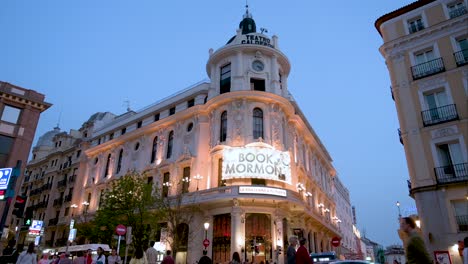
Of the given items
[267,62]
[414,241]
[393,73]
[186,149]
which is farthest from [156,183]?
[414,241]

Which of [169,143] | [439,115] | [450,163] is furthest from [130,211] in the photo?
[439,115]

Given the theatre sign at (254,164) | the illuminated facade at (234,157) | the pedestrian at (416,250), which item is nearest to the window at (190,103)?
the illuminated facade at (234,157)

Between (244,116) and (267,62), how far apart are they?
7148 mm

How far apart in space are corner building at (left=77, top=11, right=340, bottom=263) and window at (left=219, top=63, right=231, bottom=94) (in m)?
0.13

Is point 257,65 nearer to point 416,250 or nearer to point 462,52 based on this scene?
point 462,52

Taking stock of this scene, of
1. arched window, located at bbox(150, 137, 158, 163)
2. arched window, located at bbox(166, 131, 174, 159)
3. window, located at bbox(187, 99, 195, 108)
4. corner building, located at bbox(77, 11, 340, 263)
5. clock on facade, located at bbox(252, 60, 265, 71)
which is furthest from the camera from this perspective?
arched window, located at bbox(150, 137, 158, 163)

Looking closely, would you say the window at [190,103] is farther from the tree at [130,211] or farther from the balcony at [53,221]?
the balcony at [53,221]

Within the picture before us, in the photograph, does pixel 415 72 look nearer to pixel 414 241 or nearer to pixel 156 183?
pixel 414 241

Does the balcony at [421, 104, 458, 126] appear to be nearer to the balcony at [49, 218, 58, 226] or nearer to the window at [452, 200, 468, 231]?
the window at [452, 200, 468, 231]

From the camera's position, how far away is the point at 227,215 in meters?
27.7

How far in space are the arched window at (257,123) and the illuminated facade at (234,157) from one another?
3.7 inches

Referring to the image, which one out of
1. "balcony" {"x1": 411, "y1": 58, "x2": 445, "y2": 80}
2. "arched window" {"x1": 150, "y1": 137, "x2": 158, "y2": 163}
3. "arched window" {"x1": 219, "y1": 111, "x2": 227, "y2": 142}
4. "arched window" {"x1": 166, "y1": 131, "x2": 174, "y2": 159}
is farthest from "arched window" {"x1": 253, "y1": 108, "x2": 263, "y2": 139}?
"balcony" {"x1": 411, "y1": 58, "x2": 445, "y2": 80}

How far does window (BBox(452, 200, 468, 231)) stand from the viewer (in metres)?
17.7

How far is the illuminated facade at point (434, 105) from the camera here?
1814 centimetres
